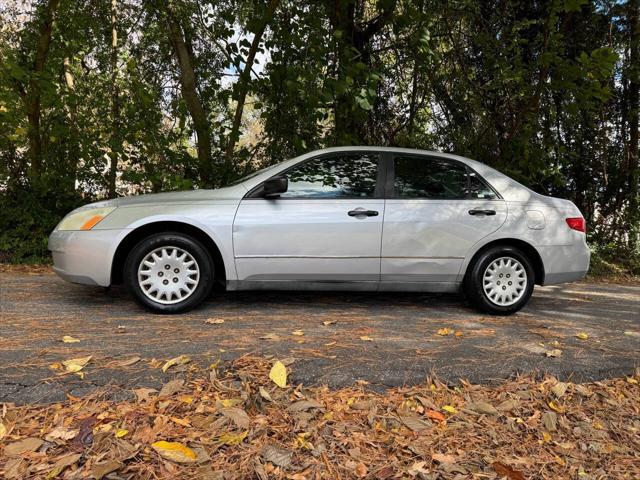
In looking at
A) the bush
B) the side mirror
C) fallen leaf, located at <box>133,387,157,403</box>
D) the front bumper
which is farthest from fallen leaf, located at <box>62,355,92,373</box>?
the bush

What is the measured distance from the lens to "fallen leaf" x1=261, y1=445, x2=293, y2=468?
212cm

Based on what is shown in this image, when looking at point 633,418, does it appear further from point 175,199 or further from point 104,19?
point 104,19

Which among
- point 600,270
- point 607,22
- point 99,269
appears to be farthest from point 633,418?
point 607,22

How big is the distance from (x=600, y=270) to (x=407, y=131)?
458 cm

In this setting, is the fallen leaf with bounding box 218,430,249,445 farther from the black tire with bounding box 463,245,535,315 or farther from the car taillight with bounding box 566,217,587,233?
the car taillight with bounding box 566,217,587,233

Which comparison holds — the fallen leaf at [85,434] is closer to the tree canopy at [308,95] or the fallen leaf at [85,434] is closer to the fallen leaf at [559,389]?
the fallen leaf at [559,389]

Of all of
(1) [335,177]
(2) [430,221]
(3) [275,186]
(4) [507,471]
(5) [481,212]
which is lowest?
(4) [507,471]

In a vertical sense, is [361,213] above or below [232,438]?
above

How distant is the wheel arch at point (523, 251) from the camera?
14.4ft

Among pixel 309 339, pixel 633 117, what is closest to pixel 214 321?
pixel 309 339

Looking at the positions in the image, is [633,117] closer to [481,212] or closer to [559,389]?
[481,212]

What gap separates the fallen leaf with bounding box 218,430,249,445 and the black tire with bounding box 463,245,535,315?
2.78 m

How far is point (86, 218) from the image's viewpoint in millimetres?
4086

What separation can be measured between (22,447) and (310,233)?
2.56 m
